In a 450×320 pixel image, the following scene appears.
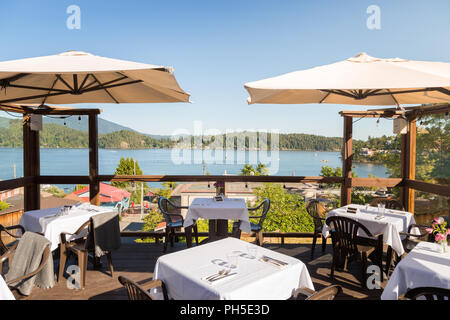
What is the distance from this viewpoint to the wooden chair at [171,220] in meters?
4.38

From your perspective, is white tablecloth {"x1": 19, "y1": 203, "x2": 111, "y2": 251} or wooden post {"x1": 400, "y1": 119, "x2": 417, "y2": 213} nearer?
white tablecloth {"x1": 19, "y1": 203, "x2": 111, "y2": 251}

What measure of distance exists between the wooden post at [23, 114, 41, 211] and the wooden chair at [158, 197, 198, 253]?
2.32m

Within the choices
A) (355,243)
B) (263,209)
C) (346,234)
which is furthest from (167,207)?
(355,243)

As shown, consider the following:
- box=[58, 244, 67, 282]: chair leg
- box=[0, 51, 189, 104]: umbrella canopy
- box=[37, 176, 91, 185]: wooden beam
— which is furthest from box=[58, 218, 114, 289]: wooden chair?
box=[0, 51, 189, 104]: umbrella canopy

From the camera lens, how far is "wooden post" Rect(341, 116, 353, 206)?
4895mm

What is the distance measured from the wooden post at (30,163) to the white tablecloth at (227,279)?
156 inches

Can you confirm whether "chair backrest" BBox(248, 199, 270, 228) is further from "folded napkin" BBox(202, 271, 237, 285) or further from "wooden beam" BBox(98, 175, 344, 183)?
"folded napkin" BBox(202, 271, 237, 285)

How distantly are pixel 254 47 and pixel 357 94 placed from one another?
17162 millimetres

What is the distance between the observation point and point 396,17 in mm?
7273

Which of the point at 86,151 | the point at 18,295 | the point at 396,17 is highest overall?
the point at 396,17

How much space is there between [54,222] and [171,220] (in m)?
1.72
